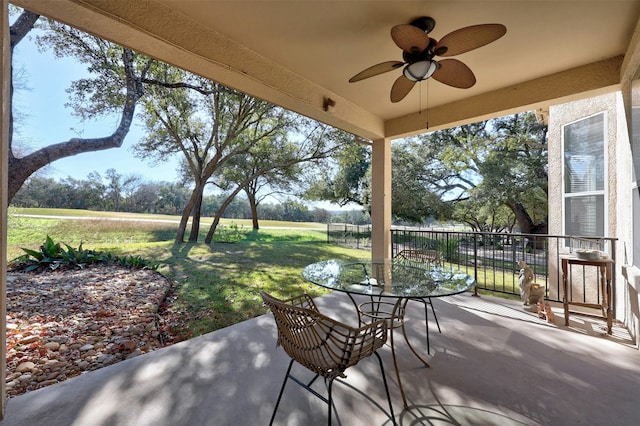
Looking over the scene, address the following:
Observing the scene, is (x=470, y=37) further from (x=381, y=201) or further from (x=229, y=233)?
(x=229, y=233)

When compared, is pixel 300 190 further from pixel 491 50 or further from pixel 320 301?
pixel 491 50

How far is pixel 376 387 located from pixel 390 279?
2.42 feet

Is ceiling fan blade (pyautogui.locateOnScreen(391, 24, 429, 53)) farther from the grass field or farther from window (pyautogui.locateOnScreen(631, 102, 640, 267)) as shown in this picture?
the grass field

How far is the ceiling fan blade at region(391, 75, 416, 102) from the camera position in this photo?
224 centimetres

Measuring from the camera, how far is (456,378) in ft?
6.04

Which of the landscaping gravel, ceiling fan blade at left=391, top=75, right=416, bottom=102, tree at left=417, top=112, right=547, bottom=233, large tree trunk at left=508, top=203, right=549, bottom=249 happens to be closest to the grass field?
the landscaping gravel

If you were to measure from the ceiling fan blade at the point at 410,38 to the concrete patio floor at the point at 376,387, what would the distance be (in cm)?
229

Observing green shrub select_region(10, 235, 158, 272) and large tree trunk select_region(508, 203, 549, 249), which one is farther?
large tree trunk select_region(508, 203, 549, 249)

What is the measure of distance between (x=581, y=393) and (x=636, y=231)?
1.70m

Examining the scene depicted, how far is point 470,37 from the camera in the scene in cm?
168

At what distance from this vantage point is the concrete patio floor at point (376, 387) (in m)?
1.48

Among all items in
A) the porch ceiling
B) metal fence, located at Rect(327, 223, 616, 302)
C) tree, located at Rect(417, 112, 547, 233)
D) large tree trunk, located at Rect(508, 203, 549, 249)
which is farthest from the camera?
large tree trunk, located at Rect(508, 203, 549, 249)

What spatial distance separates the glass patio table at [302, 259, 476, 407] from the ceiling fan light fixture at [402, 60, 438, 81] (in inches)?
62.9

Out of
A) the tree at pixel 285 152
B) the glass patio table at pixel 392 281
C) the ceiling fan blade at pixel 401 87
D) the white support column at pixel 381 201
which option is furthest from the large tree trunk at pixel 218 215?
the ceiling fan blade at pixel 401 87
